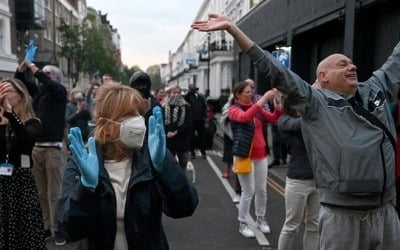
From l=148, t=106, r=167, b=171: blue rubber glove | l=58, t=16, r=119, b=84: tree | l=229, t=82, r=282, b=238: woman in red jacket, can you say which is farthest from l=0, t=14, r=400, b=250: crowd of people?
l=58, t=16, r=119, b=84: tree

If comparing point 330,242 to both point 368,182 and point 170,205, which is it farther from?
point 170,205

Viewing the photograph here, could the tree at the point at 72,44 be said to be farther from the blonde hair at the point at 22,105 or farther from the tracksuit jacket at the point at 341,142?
the tracksuit jacket at the point at 341,142

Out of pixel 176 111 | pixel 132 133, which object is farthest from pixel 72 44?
pixel 132 133

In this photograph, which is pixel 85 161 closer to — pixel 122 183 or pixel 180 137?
pixel 122 183

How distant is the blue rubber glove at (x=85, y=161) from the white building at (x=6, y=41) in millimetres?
32792

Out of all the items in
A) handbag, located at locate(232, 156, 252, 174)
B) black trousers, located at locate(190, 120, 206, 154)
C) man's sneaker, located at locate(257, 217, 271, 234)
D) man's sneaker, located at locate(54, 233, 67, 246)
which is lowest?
man's sneaker, located at locate(54, 233, 67, 246)

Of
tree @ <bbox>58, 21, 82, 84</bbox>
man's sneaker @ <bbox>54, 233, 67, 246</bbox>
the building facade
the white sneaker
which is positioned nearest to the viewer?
man's sneaker @ <bbox>54, 233, 67, 246</bbox>

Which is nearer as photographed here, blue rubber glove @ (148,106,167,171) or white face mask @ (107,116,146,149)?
blue rubber glove @ (148,106,167,171)

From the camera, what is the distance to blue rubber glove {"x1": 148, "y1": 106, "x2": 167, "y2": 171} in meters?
2.36

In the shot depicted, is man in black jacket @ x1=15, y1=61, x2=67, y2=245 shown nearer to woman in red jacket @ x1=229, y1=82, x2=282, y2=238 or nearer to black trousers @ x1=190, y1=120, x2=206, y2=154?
woman in red jacket @ x1=229, y1=82, x2=282, y2=238

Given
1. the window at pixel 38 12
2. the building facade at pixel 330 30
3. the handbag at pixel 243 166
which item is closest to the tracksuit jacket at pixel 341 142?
the handbag at pixel 243 166

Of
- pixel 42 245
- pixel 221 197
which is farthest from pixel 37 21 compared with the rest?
pixel 42 245

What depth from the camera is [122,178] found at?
247 cm

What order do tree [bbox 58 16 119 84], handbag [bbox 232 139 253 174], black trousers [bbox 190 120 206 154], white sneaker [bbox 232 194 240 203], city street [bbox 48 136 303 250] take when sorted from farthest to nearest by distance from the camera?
tree [bbox 58 16 119 84] → black trousers [bbox 190 120 206 154] → white sneaker [bbox 232 194 240 203] → handbag [bbox 232 139 253 174] → city street [bbox 48 136 303 250]
